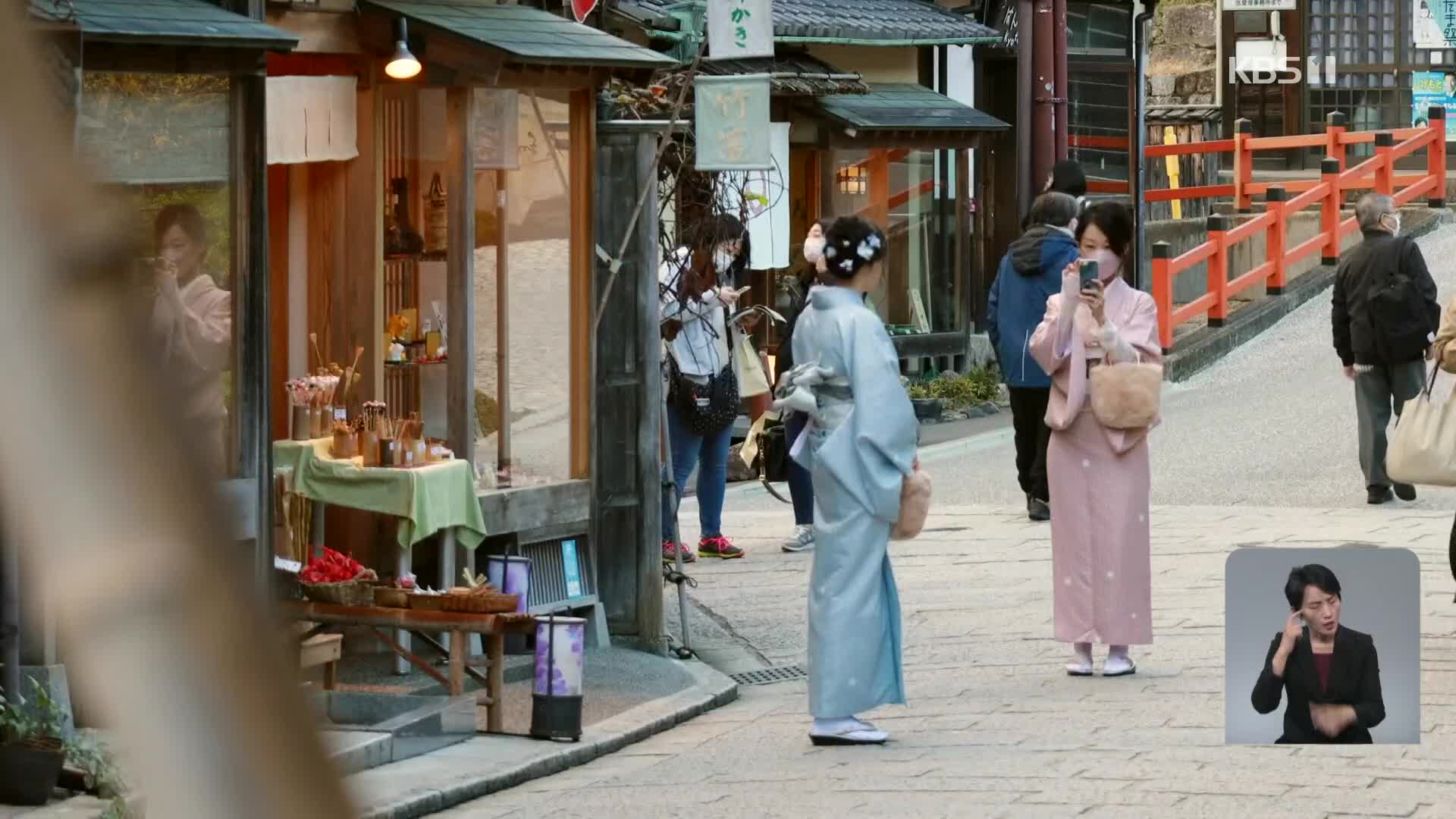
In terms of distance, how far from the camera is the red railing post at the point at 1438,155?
2518cm

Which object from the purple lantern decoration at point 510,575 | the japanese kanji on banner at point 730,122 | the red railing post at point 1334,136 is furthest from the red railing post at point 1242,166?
the purple lantern decoration at point 510,575

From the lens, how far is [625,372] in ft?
33.1

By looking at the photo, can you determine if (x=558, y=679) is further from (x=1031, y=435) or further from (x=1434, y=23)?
(x=1434, y=23)

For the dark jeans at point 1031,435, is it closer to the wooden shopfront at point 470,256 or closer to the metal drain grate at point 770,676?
the metal drain grate at point 770,676

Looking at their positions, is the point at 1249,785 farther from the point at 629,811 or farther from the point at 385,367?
the point at 385,367

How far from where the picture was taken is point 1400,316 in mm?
13656

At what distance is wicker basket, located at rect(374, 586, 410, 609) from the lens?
845 centimetres

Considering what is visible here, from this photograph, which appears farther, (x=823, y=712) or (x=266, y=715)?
(x=823, y=712)

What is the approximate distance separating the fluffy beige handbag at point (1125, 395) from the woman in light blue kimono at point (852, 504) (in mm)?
1254

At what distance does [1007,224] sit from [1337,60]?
1340 cm

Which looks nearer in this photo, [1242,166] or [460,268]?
[460,268]

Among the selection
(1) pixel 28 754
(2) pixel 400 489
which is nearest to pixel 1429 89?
(2) pixel 400 489

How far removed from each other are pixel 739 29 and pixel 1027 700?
403 centimetres

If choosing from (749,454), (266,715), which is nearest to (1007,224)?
(749,454)
